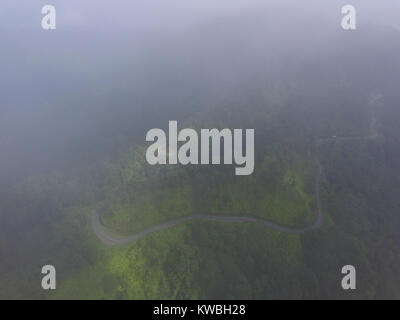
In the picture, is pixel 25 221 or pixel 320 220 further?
pixel 320 220

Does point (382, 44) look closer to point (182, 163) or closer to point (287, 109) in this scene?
point (287, 109)

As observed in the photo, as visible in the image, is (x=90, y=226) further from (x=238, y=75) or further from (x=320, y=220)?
(x=238, y=75)

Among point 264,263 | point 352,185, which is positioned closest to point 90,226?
point 264,263

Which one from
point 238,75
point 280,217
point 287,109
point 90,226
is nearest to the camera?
point 90,226

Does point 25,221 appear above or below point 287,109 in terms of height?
below
